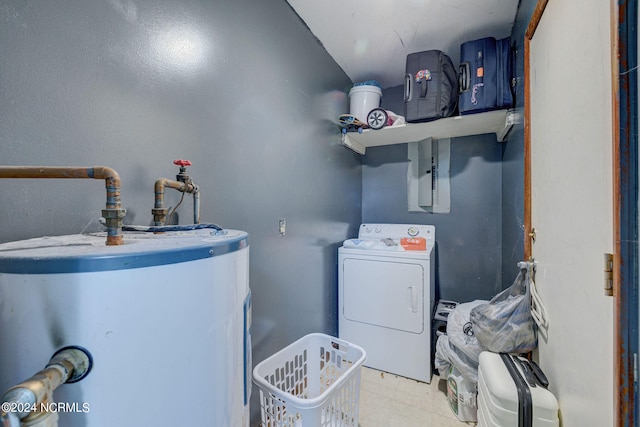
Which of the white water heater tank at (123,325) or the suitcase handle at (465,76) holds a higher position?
the suitcase handle at (465,76)

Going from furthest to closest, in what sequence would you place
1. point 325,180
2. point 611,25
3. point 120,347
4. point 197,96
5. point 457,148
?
1. point 457,148
2. point 325,180
3. point 197,96
4. point 611,25
5. point 120,347

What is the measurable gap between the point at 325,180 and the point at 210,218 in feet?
3.84

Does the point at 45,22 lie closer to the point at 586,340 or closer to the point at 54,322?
the point at 54,322

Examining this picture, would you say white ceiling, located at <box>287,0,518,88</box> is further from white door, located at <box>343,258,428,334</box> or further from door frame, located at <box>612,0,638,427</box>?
white door, located at <box>343,258,428,334</box>

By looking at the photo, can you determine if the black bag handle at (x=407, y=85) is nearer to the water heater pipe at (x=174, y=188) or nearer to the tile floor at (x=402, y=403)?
the water heater pipe at (x=174, y=188)

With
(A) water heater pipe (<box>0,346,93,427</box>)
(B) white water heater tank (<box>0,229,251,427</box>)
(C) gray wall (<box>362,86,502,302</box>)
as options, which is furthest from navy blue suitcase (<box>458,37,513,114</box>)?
(A) water heater pipe (<box>0,346,93,427</box>)

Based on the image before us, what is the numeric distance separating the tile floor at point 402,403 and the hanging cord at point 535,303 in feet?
2.79

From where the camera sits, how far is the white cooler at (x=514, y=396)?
38.2 inches

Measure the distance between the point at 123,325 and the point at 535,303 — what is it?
159 centimetres

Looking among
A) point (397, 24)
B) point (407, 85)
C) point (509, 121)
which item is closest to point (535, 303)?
point (509, 121)

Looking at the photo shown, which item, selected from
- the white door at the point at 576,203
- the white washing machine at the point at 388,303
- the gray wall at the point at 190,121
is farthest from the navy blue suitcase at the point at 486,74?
the white washing machine at the point at 388,303

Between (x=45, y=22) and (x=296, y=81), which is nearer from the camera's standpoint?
(x=45, y=22)

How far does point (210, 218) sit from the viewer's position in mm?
1185

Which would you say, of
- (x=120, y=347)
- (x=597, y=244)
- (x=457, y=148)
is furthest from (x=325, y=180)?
(x=120, y=347)
